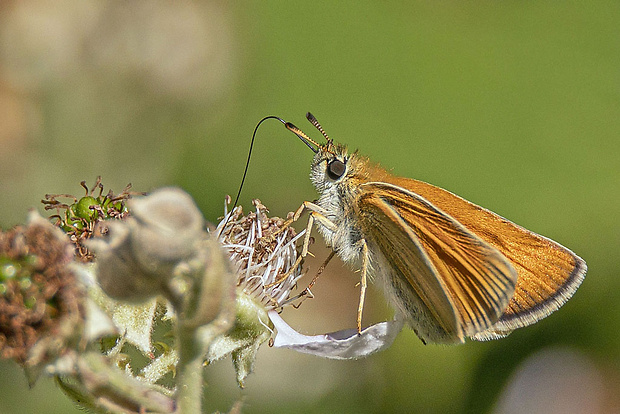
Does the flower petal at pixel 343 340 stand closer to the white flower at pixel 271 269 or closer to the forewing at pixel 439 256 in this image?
the white flower at pixel 271 269

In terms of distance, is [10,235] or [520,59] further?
[520,59]

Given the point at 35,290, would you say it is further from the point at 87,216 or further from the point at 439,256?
the point at 439,256

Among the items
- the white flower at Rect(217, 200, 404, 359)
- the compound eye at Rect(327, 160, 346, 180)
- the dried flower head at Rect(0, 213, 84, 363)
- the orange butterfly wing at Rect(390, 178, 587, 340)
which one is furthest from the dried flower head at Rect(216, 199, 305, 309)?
the dried flower head at Rect(0, 213, 84, 363)

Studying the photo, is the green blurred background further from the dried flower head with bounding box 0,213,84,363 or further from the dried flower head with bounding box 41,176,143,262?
the dried flower head with bounding box 0,213,84,363

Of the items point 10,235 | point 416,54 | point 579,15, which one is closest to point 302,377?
point 416,54

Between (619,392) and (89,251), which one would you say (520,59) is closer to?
(619,392)
